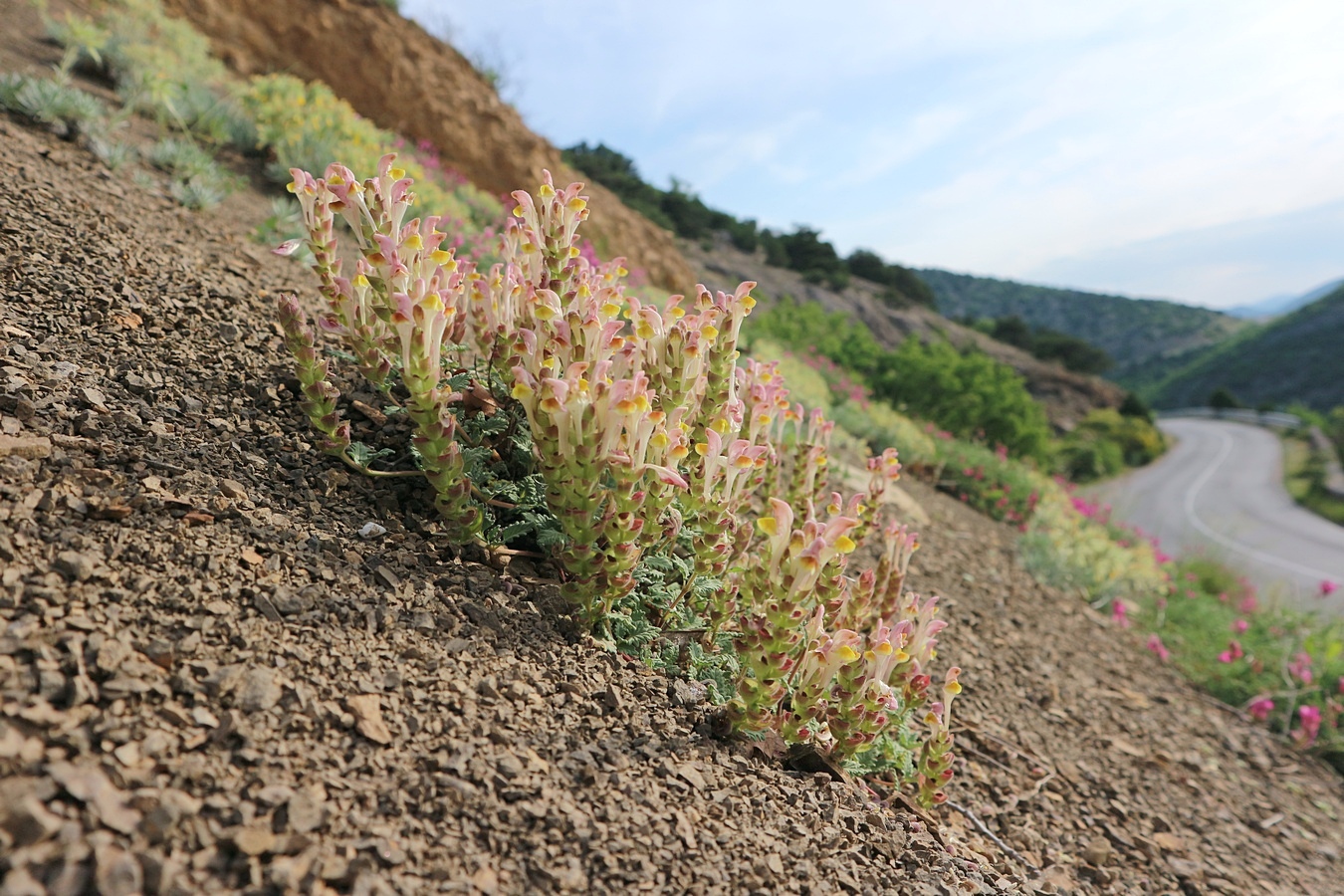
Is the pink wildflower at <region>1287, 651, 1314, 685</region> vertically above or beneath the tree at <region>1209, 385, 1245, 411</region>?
beneath

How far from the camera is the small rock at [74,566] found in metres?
1.57

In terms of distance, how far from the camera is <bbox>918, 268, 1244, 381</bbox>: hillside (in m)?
93.5

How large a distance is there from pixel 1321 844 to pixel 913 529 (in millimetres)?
2590

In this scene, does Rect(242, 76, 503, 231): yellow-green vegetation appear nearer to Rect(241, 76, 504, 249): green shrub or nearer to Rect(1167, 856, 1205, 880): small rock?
Rect(241, 76, 504, 249): green shrub

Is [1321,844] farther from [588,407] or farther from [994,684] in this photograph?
[588,407]

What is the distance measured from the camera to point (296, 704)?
152 centimetres

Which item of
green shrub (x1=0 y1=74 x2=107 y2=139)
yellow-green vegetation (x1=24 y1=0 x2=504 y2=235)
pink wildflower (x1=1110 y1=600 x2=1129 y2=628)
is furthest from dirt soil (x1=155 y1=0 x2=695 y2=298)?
pink wildflower (x1=1110 y1=600 x2=1129 y2=628)

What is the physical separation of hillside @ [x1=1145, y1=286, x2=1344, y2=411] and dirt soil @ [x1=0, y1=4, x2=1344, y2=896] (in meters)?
75.2

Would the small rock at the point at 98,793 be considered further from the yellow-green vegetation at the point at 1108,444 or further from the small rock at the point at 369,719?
the yellow-green vegetation at the point at 1108,444

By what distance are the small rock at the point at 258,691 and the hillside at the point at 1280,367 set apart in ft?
251

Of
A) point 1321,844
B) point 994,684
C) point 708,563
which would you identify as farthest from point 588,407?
point 1321,844

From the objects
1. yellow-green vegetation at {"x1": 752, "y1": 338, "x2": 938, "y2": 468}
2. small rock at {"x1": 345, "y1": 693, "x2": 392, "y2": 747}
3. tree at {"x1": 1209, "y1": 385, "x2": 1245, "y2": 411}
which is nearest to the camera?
small rock at {"x1": 345, "y1": 693, "x2": 392, "y2": 747}

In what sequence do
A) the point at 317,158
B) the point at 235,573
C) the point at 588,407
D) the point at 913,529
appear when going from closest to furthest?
the point at 235,573 → the point at 588,407 → the point at 913,529 → the point at 317,158

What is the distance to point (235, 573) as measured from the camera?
1.75 meters
